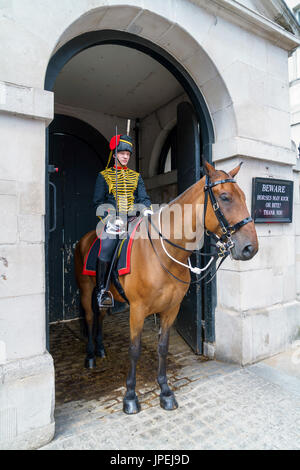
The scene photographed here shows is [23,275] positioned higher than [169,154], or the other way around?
[169,154]

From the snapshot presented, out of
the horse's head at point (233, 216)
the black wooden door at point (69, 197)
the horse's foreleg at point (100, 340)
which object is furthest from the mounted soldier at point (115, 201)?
the black wooden door at point (69, 197)

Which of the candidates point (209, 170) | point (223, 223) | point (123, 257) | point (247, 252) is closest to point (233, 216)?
point (223, 223)

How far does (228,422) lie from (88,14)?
412 centimetres

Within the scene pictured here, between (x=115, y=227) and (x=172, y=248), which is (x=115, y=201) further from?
(x=172, y=248)

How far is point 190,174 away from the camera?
4305 mm

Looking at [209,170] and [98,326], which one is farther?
[98,326]

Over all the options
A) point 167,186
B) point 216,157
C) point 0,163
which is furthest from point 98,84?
point 0,163

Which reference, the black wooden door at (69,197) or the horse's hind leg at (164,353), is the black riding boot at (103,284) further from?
the black wooden door at (69,197)

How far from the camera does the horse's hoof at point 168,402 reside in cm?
285

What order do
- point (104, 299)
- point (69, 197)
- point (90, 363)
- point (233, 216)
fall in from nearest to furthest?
point (233, 216), point (104, 299), point (90, 363), point (69, 197)

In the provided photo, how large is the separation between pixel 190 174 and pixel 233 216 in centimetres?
192

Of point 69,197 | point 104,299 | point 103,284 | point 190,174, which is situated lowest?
point 104,299

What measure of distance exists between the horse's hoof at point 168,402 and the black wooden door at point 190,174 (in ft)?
4.50

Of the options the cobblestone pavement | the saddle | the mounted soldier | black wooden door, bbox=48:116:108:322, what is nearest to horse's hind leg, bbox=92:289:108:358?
the cobblestone pavement
